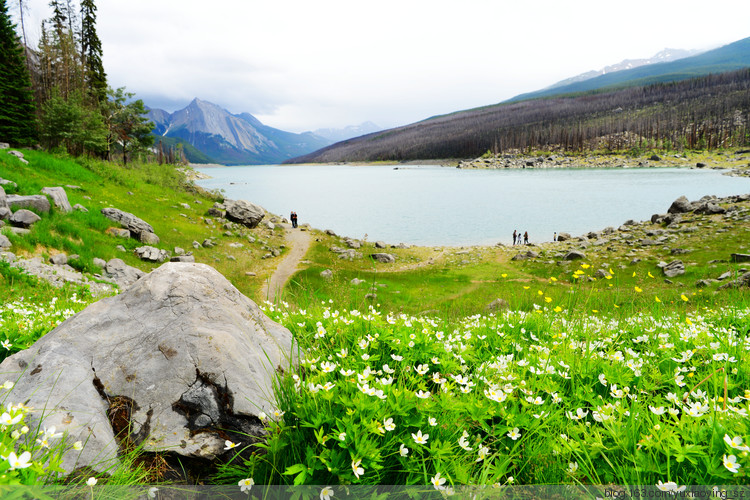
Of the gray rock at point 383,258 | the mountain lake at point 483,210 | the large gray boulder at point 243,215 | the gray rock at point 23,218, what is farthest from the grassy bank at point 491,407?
the mountain lake at point 483,210

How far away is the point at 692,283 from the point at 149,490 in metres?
31.6

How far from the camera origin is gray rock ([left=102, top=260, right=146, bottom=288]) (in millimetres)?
18953

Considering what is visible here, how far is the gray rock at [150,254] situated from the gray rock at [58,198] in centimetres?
494

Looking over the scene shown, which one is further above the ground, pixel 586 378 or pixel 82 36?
pixel 82 36

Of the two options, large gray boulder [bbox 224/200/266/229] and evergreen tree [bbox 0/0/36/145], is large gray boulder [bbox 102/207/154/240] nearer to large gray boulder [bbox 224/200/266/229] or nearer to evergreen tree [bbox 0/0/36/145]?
large gray boulder [bbox 224/200/266/229]

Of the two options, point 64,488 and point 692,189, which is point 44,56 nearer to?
point 64,488

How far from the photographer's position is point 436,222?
63625mm

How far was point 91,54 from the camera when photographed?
61250 mm

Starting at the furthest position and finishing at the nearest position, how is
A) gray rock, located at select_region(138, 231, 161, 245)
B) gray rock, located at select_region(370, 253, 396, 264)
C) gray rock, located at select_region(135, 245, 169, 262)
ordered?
gray rock, located at select_region(370, 253, 396, 264), gray rock, located at select_region(138, 231, 161, 245), gray rock, located at select_region(135, 245, 169, 262)

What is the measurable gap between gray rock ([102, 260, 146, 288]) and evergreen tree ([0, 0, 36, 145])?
3787cm

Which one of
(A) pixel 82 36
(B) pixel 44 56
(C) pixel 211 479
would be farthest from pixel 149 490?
(B) pixel 44 56

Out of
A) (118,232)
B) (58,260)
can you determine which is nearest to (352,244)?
(118,232)

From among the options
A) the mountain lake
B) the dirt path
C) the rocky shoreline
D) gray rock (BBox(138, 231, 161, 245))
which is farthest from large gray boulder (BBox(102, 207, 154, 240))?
the rocky shoreline

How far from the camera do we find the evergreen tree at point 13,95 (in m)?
42.4
